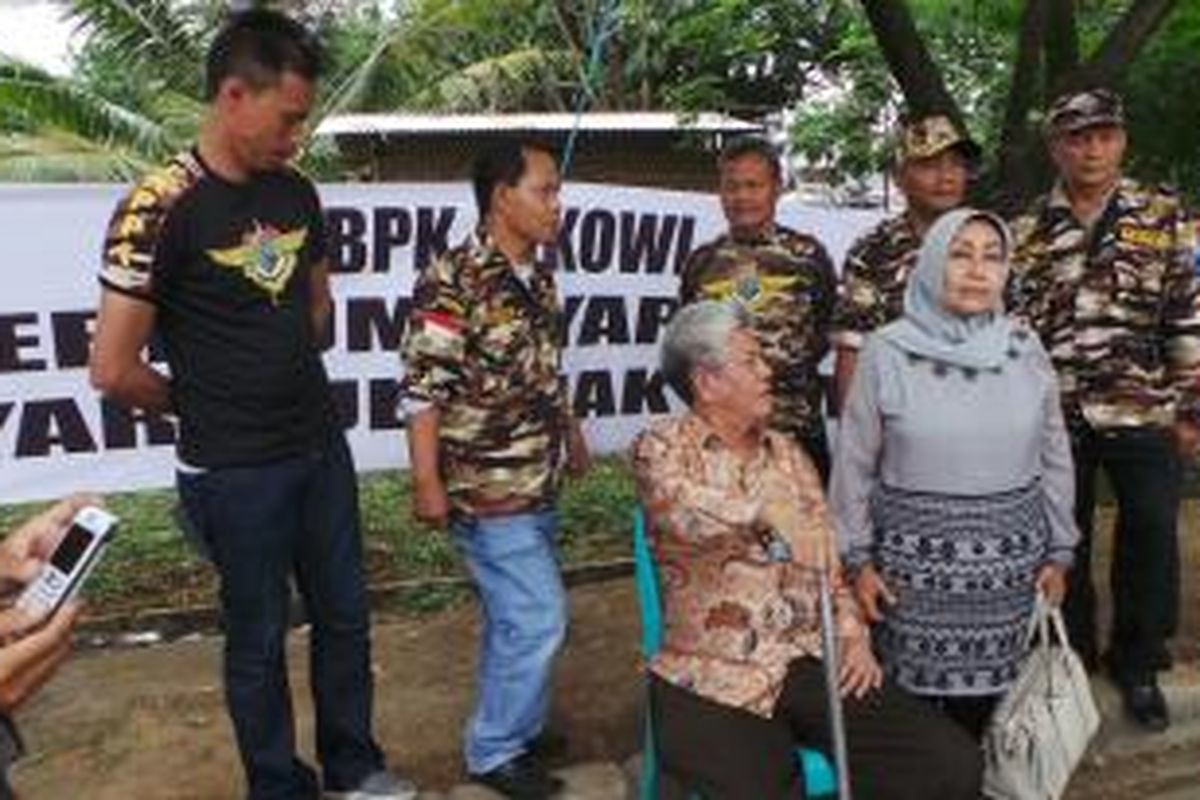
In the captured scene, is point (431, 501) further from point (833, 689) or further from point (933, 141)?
point (933, 141)

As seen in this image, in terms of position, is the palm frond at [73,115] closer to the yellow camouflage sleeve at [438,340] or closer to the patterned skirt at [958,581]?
the yellow camouflage sleeve at [438,340]

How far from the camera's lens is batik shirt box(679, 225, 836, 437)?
457 centimetres

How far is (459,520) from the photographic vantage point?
397 cm

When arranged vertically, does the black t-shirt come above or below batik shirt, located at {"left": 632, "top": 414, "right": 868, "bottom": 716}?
above

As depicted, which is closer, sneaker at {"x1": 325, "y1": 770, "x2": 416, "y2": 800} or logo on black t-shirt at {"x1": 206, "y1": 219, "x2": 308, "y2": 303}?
logo on black t-shirt at {"x1": 206, "y1": 219, "x2": 308, "y2": 303}

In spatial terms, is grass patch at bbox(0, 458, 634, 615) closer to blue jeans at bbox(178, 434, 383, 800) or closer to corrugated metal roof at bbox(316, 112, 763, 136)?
blue jeans at bbox(178, 434, 383, 800)

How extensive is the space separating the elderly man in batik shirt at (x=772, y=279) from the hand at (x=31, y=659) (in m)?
2.74

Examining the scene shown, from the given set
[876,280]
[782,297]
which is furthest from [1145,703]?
[782,297]

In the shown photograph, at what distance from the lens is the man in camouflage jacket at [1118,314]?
430 centimetres

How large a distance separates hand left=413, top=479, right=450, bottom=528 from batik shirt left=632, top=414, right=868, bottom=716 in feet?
1.86

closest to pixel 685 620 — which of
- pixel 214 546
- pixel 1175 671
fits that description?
pixel 214 546

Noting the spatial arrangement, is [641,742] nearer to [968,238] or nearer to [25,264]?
[968,238]

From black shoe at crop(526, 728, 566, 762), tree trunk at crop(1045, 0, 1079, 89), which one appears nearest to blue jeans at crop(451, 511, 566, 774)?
black shoe at crop(526, 728, 566, 762)

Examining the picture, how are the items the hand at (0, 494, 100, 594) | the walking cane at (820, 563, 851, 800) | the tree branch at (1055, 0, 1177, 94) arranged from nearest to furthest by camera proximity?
the hand at (0, 494, 100, 594)
the walking cane at (820, 563, 851, 800)
the tree branch at (1055, 0, 1177, 94)
